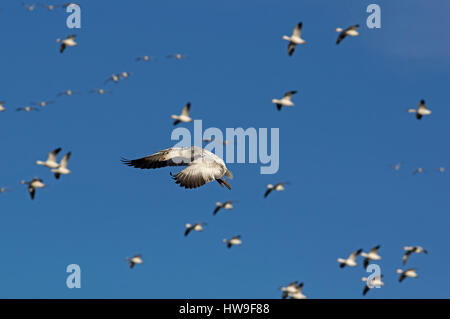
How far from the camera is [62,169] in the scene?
50.7 metres

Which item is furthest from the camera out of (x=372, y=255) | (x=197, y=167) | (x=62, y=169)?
(x=197, y=167)

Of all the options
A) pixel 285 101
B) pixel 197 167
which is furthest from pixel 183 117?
pixel 197 167

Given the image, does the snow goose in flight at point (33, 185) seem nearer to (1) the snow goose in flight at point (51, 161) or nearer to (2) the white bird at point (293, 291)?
(1) the snow goose in flight at point (51, 161)

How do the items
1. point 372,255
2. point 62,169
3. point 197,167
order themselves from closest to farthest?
point 62,169 → point 372,255 → point 197,167

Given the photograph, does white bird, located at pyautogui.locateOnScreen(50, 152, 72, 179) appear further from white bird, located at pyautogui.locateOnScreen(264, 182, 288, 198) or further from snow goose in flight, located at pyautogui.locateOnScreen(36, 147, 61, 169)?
white bird, located at pyautogui.locateOnScreen(264, 182, 288, 198)

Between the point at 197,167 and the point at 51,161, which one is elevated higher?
the point at 197,167

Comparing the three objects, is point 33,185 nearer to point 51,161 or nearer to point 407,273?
point 51,161

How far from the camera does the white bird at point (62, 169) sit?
50.4 metres

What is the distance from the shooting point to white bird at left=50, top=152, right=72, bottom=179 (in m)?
50.4

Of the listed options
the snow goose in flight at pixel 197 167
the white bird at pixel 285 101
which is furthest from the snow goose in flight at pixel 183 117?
the snow goose in flight at pixel 197 167
